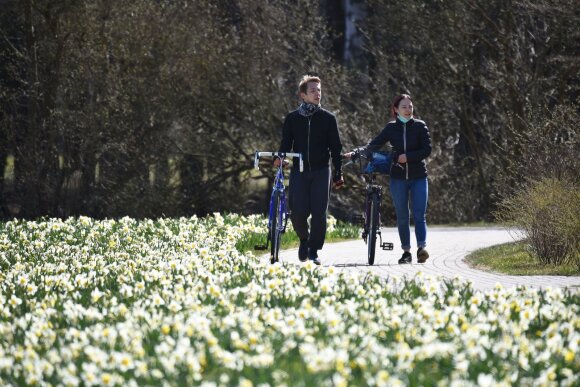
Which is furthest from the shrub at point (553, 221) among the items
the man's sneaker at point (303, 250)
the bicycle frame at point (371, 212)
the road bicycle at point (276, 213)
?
the road bicycle at point (276, 213)

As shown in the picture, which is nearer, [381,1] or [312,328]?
[312,328]

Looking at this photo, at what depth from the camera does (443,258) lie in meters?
14.4

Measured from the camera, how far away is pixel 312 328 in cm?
779

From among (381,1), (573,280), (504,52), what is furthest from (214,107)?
(573,280)

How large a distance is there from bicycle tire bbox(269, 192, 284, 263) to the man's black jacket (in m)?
0.46

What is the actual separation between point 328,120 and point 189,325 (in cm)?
546

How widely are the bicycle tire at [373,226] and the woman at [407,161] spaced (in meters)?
0.22

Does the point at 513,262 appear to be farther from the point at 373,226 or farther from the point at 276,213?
the point at 276,213

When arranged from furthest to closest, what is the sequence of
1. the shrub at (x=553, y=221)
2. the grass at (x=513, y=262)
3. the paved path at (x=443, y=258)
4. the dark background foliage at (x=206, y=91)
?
1. the dark background foliage at (x=206, y=91)
2. the shrub at (x=553, y=221)
3. the grass at (x=513, y=262)
4. the paved path at (x=443, y=258)

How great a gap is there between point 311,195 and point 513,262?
2484 millimetres

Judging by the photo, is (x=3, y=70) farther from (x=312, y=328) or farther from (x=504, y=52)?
(x=312, y=328)

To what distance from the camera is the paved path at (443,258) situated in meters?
11.3

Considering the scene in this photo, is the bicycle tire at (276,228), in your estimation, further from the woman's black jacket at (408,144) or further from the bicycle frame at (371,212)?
the woman's black jacket at (408,144)

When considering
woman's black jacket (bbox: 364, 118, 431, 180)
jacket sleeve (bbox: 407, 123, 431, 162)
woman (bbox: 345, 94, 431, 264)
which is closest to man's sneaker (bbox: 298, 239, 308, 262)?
woman (bbox: 345, 94, 431, 264)
